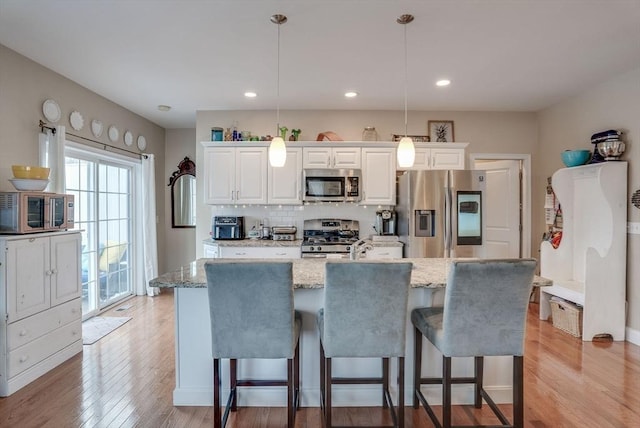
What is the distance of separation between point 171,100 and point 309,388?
3.67 meters

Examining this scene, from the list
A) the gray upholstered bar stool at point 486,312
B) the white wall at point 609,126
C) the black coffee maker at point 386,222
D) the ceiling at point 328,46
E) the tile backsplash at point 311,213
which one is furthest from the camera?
the tile backsplash at point 311,213

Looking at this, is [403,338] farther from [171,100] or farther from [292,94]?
[171,100]

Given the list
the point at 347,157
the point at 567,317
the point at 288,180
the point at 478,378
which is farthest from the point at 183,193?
the point at 567,317

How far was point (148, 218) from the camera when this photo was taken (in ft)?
16.0

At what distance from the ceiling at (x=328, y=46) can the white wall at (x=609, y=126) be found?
0.17 metres

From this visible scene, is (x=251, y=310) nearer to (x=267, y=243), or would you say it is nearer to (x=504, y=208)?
(x=267, y=243)

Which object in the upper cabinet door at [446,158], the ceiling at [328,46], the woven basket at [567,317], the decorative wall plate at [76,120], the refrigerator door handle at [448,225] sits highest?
the ceiling at [328,46]

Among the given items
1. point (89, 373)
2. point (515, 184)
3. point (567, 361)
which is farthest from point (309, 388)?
point (515, 184)

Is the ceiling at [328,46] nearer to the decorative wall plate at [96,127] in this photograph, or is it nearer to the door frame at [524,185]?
the decorative wall plate at [96,127]

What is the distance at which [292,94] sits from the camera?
13.2 ft

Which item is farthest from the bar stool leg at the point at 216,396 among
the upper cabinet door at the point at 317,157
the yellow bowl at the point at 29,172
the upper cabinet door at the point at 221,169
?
the upper cabinet door at the point at 317,157

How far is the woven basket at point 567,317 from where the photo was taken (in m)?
3.43

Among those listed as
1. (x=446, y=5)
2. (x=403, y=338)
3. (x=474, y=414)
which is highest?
(x=446, y=5)

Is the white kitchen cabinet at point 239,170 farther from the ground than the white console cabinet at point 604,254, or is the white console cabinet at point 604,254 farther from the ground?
the white kitchen cabinet at point 239,170
